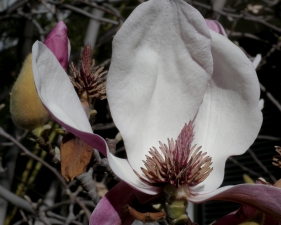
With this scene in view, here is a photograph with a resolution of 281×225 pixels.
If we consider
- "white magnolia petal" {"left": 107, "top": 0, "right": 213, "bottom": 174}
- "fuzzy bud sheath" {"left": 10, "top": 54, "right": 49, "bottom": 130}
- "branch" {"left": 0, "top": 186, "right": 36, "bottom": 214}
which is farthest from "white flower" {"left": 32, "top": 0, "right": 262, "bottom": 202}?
"branch" {"left": 0, "top": 186, "right": 36, "bottom": 214}

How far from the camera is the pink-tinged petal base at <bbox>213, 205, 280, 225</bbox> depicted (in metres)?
0.44

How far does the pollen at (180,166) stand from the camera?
0.49 metres

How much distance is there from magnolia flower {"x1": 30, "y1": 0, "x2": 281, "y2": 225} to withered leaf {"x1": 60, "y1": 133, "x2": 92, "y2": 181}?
0.04 meters

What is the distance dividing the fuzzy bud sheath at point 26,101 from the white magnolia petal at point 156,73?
127 millimetres

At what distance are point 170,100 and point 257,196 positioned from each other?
0.56 ft

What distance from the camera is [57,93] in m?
0.44

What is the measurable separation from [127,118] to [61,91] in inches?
3.4

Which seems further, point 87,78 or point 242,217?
point 87,78

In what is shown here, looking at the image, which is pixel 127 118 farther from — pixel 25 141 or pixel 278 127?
pixel 278 127

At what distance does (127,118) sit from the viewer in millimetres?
505

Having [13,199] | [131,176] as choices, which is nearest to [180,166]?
[131,176]

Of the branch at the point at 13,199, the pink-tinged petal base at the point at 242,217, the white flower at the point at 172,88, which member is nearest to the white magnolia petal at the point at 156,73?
the white flower at the point at 172,88

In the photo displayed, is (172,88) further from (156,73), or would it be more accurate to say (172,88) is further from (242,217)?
(242,217)

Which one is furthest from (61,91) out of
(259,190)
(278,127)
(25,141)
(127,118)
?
(278,127)
